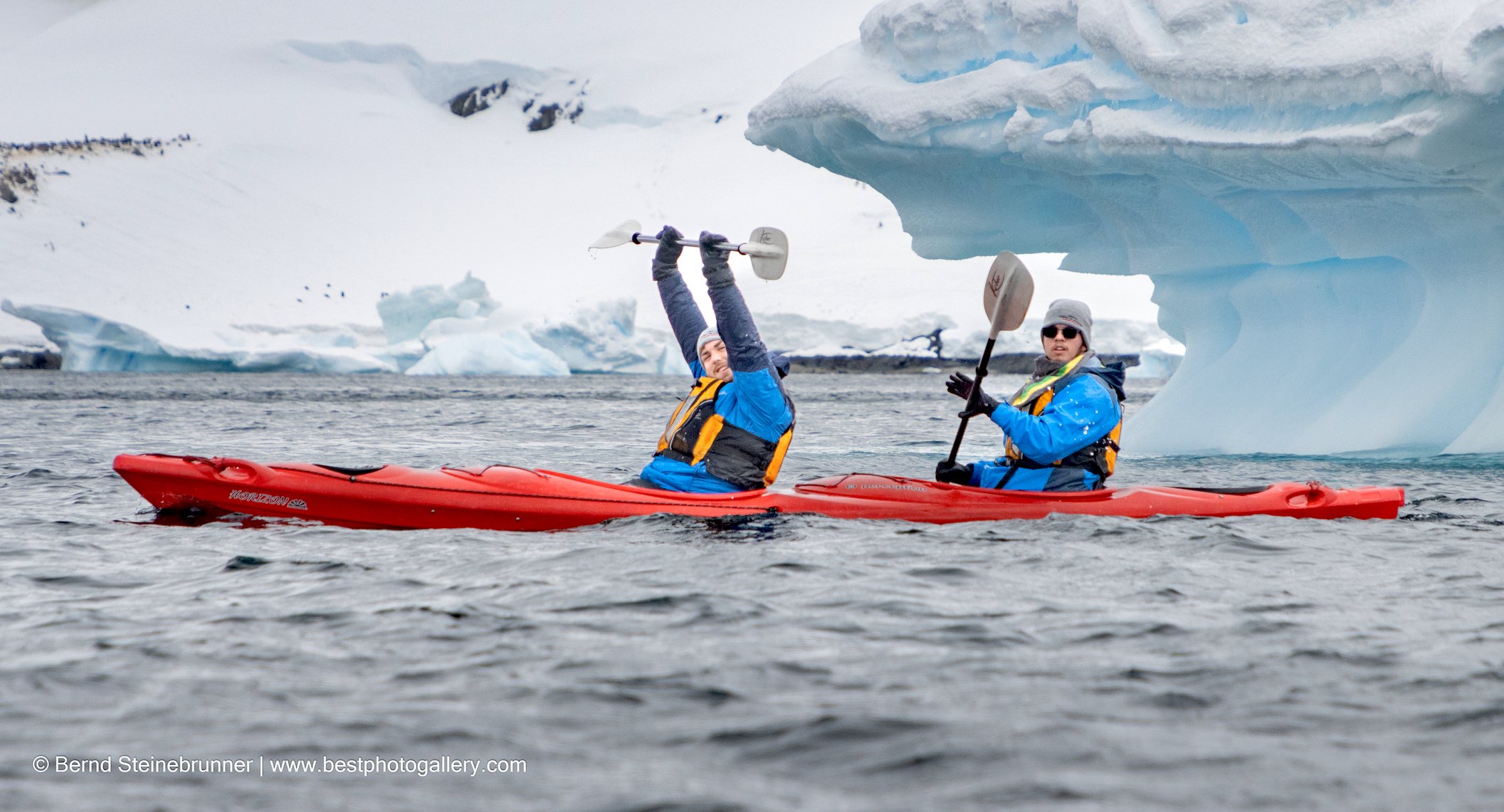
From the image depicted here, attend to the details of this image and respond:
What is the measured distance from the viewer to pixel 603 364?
136 feet

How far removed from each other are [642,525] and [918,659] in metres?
2.37

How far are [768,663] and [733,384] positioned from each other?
2.24m

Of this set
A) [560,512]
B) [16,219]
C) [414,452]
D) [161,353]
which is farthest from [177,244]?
[560,512]

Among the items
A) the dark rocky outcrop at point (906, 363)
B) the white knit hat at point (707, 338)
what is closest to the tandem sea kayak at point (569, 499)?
the white knit hat at point (707, 338)

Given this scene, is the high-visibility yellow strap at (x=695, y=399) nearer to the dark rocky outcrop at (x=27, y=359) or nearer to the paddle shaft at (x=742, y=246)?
the paddle shaft at (x=742, y=246)

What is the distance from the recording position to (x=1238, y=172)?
30.3ft

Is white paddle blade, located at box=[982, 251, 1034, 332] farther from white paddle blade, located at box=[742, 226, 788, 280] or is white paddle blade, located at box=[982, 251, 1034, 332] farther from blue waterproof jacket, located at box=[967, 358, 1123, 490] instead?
white paddle blade, located at box=[742, 226, 788, 280]

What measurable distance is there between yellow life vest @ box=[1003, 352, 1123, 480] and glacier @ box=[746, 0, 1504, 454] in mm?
3723

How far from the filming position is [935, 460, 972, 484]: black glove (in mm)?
6145

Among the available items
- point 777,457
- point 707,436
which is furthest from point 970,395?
point 707,436

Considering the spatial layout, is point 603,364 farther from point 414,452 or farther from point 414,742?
point 414,742

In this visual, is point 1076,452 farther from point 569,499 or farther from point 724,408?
point 569,499

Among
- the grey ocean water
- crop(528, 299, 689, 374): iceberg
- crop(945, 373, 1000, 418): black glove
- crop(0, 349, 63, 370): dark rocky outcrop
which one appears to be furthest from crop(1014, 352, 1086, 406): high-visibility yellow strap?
crop(0, 349, 63, 370): dark rocky outcrop

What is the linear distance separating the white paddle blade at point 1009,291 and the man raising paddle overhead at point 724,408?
4.74 feet
